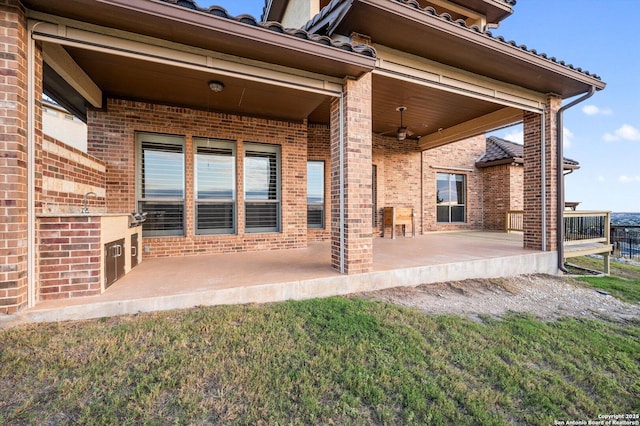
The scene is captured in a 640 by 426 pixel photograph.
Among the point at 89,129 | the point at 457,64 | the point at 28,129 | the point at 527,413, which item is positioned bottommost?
the point at 527,413

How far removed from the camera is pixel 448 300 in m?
3.91

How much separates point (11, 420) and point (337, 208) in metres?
3.51

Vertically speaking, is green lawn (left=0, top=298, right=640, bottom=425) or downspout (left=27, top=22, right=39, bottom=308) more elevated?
downspout (left=27, top=22, right=39, bottom=308)

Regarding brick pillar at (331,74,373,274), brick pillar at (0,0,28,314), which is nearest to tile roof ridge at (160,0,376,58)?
brick pillar at (331,74,373,274)

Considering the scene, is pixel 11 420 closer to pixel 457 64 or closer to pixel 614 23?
pixel 457 64

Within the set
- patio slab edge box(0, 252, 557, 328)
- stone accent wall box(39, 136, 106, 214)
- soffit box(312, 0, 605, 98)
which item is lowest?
patio slab edge box(0, 252, 557, 328)

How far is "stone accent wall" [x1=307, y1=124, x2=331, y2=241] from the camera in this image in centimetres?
755

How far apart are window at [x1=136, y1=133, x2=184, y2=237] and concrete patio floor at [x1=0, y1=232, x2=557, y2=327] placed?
0.75m

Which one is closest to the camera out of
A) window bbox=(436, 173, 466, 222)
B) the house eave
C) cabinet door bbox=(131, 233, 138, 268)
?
the house eave

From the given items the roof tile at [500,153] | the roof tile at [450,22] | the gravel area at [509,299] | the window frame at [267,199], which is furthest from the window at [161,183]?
the roof tile at [500,153]

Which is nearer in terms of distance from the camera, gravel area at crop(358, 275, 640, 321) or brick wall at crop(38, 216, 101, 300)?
brick wall at crop(38, 216, 101, 300)

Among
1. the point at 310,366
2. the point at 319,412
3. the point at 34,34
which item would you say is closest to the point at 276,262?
the point at 310,366

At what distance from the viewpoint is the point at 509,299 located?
13.9 ft

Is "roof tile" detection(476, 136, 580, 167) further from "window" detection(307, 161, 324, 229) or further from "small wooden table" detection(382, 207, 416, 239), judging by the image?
"window" detection(307, 161, 324, 229)
